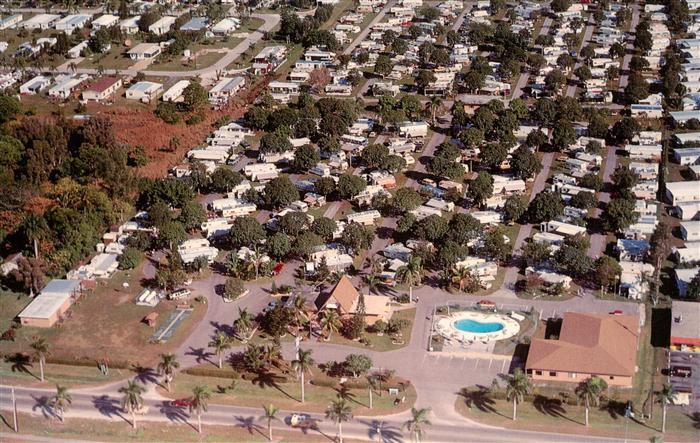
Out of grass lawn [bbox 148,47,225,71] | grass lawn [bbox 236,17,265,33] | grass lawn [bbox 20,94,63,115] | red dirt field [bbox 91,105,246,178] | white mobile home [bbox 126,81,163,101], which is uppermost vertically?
red dirt field [bbox 91,105,246,178]

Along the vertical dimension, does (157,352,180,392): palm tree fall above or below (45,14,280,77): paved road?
above

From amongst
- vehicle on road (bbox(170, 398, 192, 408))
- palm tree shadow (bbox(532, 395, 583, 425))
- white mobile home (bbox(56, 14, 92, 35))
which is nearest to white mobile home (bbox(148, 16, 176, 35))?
white mobile home (bbox(56, 14, 92, 35))

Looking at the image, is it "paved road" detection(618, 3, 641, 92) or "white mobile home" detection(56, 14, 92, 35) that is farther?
"white mobile home" detection(56, 14, 92, 35)

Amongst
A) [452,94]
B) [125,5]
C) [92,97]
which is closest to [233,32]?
[125,5]

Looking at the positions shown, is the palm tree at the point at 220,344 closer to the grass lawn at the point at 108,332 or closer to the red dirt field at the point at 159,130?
the grass lawn at the point at 108,332

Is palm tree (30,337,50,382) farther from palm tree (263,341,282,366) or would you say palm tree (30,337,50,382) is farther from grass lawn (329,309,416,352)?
grass lawn (329,309,416,352)

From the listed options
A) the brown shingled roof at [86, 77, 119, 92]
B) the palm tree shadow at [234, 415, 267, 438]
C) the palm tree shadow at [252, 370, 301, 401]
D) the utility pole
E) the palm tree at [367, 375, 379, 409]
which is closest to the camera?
the palm tree shadow at [234, 415, 267, 438]

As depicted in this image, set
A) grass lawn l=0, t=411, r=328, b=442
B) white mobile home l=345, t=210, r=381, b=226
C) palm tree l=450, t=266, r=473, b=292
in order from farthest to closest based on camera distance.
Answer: white mobile home l=345, t=210, r=381, b=226, palm tree l=450, t=266, r=473, b=292, grass lawn l=0, t=411, r=328, b=442

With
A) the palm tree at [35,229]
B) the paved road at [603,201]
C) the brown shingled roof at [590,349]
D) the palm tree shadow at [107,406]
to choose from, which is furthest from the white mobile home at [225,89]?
the brown shingled roof at [590,349]
